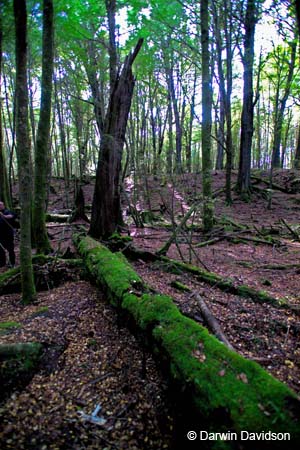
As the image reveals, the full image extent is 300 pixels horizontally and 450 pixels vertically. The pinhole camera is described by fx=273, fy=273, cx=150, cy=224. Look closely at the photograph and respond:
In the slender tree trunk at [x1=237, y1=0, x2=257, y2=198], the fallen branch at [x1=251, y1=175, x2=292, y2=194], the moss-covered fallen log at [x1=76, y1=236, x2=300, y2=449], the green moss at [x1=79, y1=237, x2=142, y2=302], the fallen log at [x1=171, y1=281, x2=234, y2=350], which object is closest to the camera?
the moss-covered fallen log at [x1=76, y1=236, x2=300, y2=449]

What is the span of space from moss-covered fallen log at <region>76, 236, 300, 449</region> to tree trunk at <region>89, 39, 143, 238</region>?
453cm

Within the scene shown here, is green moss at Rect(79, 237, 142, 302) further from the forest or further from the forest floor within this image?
the forest floor

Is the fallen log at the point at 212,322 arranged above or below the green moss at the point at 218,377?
below

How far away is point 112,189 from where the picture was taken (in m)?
7.73

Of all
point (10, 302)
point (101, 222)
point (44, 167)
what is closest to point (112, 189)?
point (101, 222)

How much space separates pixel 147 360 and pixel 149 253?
349cm

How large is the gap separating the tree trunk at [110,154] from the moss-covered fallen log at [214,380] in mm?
4526

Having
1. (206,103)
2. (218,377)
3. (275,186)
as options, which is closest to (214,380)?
(218,377)

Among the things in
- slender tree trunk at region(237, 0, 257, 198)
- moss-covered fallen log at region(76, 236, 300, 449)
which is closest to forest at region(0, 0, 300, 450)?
moss-covered fallen log at region(76, 236, 300, 449)

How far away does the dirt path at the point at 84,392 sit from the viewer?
219 cm

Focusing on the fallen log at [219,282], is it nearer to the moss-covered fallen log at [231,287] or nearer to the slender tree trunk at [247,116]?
the moss-covered fallen log at [231,287]

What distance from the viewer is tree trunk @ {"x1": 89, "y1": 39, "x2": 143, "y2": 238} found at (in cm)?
751

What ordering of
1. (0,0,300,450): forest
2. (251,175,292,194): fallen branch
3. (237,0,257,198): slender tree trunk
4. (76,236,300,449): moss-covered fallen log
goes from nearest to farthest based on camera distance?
(76,236,300,449): moss-covered fallen log, (0,0,300,450): forest, (237,0,257,198): slender tree trunk, (251,175,292,194): fallen branch

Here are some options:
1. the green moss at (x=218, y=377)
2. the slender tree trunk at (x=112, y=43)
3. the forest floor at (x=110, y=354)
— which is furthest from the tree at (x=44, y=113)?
the green moss at (x=218, y=377)
